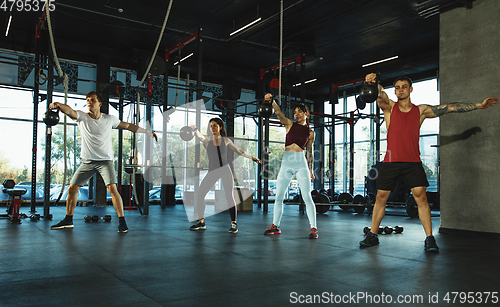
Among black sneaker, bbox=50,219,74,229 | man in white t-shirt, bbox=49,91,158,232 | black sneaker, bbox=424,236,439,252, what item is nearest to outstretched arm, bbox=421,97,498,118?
black sneaker, bbox=424,236,439,252

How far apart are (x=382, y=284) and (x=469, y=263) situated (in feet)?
3.21

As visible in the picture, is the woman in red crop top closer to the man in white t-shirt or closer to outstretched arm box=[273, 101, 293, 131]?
outstretched arm box=[273, 101, 293, 131]

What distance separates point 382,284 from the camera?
199cm

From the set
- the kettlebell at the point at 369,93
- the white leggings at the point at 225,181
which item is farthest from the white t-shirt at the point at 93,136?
the kettlebell at the point at 369,93

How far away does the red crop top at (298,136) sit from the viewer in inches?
152

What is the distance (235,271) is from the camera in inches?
89.6

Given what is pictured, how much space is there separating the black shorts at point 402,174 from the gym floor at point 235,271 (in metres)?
0.54

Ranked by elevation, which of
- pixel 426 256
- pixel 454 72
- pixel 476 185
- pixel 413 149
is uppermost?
pixel 454 72

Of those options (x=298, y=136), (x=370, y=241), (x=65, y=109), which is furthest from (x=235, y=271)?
(x=65, y=109)

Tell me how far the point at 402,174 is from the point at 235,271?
175 cm

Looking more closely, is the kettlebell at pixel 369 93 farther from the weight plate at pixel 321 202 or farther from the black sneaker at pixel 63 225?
the weight plate at pixel 321 202

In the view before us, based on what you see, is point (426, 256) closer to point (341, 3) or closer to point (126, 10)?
point (341, 3)

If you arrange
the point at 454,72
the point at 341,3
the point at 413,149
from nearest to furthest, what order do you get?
the point at 413,149, the point at 454,72, the point at 341,3

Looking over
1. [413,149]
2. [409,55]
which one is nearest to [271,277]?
[413,149]
